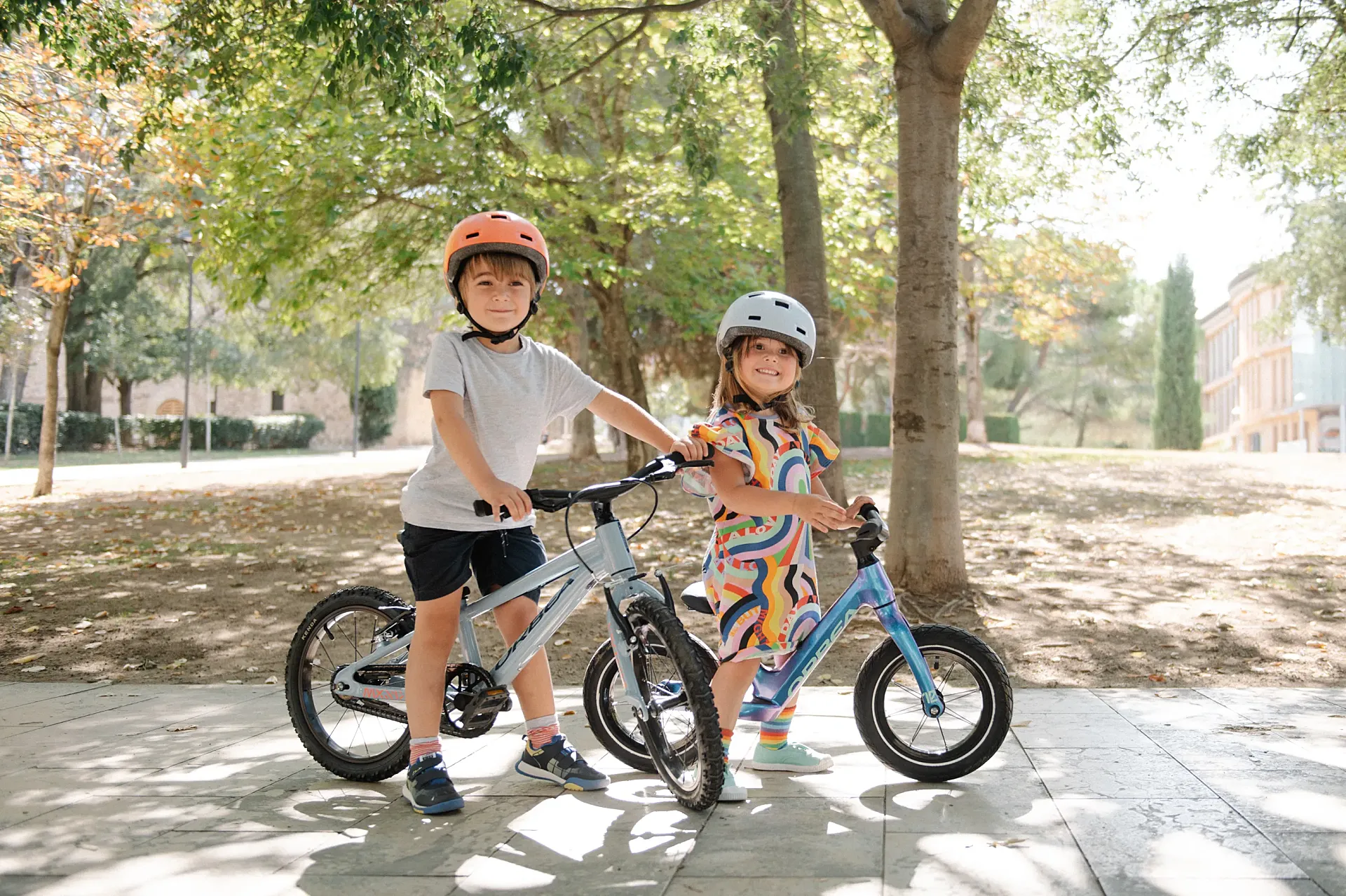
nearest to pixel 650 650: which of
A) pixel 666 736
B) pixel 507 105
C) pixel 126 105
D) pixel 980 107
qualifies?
pixel 666 736

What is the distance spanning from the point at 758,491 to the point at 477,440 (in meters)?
0.95

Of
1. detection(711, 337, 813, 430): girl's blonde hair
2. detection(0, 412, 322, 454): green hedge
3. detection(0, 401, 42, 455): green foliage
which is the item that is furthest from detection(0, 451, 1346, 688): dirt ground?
detection(0, 401, 42, 455): green foliage

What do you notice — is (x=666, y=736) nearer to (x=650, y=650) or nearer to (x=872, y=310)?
(x=650, y=650)

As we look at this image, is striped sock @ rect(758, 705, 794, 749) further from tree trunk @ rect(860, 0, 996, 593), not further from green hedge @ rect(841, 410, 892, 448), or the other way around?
green hedge @ rect(841, 410, 892, 448)

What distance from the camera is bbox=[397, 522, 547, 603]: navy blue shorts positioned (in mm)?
3848

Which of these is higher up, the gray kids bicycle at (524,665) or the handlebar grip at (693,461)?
the handlebar grip at (693,461)

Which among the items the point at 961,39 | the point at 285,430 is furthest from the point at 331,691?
the point at 285,430

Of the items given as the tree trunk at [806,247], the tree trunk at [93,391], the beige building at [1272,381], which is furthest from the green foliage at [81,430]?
the beige building at [1272,381]

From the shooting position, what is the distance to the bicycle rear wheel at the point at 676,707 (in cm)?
353

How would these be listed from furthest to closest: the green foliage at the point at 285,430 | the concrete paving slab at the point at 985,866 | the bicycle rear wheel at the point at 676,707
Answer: the green foliage at the point at 285,430
the bicycle rear wheel at the point at 676,707
the concrete paving slab at the point at 985,866

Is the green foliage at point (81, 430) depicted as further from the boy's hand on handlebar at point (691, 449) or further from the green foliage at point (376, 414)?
the boy's hand on handlebar at point (691, 449)

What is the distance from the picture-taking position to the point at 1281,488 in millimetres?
18000

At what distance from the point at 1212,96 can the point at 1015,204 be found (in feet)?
12.8

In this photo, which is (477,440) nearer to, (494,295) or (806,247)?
(494,295)
